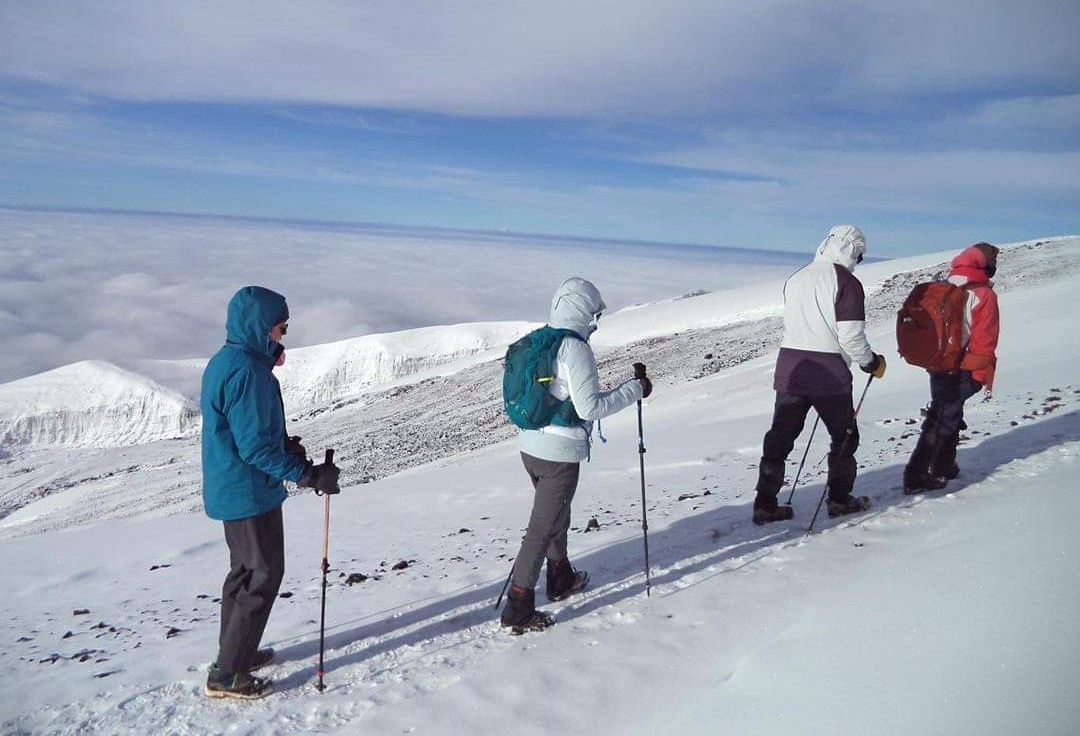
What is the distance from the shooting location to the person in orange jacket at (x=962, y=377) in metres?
6.25

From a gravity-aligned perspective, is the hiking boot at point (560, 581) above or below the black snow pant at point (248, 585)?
below

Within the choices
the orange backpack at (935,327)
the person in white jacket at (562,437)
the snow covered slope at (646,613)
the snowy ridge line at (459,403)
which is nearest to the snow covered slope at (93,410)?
the snowy ridge line at (459,403)

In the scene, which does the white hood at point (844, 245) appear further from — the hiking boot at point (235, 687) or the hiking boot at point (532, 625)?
the hiking boot at point (235, 687)

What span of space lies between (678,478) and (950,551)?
15.1 feet

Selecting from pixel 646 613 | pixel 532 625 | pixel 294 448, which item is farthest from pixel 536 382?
pixel 646 613

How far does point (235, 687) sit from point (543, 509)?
2083mm

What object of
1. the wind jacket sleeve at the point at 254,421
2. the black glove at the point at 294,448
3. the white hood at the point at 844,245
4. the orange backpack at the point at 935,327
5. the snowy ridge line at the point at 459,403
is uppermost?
the white hood at the point at 844,245

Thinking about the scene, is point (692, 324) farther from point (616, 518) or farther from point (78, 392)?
point (78, 392)

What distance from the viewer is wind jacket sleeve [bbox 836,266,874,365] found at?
569 cm

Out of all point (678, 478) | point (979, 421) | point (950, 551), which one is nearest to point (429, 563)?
point (678, 478)

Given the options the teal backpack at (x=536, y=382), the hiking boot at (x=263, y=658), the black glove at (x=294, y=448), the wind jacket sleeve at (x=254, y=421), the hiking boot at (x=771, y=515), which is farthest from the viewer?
the hiking boot at (x=771, y=515)

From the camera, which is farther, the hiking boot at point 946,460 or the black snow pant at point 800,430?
the hiking boot at point 946,460

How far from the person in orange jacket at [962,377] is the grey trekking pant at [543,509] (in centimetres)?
399

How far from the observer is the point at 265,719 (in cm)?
389
